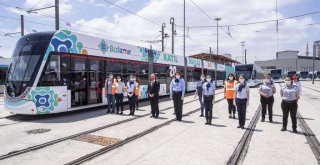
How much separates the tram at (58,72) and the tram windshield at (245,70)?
21.8 metres

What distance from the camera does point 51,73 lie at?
10516mm

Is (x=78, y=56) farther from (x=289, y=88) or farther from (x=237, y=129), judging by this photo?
(x=289, y=88)

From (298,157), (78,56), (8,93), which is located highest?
(78,56)

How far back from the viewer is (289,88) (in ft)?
26.6

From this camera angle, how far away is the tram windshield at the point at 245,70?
32469mm

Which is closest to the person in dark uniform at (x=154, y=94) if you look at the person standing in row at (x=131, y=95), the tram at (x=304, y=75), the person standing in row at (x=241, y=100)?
the person standing in row at (x=131, y=95)

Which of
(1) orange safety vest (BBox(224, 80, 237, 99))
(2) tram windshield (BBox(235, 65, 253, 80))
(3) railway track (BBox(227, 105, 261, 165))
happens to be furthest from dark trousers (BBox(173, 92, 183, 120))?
(2) tram windshield (BBox(235, 65, 253, 80))

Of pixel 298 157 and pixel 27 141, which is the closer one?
pixel 298 157

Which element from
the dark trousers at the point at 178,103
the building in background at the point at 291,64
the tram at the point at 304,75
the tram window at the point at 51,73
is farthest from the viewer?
the building in background at the point at 291,64

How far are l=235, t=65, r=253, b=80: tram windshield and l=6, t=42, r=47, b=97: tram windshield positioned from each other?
26094mm

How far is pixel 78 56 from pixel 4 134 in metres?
4.67

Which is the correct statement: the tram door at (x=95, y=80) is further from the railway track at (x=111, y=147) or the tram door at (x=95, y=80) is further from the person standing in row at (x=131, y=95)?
the railway track at (x=111, y=147)

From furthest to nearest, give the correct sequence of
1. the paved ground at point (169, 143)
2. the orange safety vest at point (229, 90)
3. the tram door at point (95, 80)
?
1. the tram door at point (95, 80)
2. the orange safety vest at point (229, 90)
3. the paved ground at point (169, 143)

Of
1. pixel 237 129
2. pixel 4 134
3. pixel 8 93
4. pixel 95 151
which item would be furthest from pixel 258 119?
pixel 8 93
